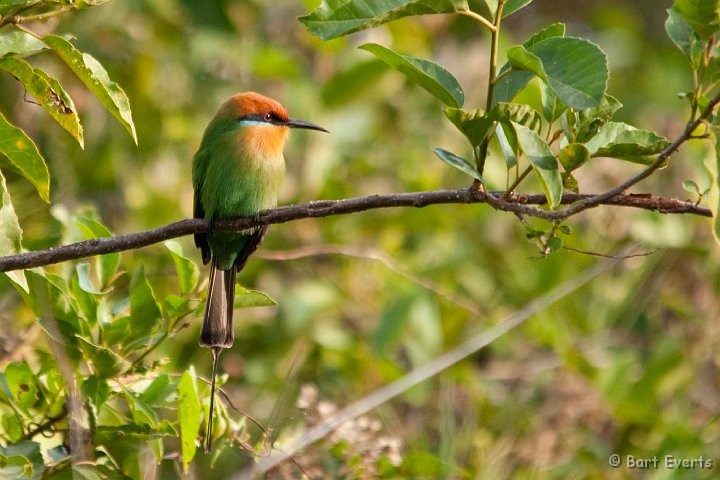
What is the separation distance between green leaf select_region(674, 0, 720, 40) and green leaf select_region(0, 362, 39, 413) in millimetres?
1420

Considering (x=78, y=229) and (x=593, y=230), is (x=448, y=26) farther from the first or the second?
(x=78, y=229)

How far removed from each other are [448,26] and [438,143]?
0.98 metres

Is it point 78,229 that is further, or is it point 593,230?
point 593,230

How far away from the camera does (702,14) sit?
1.53 m

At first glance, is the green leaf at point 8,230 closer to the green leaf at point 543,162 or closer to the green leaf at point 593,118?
the green leaf at point 543,162

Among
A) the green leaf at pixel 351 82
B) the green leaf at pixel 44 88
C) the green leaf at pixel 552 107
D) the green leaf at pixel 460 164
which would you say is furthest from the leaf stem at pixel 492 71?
the green leaf at pixel 351 82

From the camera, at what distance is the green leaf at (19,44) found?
183 cm

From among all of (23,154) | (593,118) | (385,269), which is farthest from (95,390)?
(385,269)

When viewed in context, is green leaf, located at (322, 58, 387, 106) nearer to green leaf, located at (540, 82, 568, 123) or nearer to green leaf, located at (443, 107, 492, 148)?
green leaf, located at (540, 82, 568, 123)

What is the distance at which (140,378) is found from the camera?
208 centimetres

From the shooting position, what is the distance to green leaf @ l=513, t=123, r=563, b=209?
1.63 m

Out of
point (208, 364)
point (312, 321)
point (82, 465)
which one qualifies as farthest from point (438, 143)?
point (82, 465)

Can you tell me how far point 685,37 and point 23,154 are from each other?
121cm

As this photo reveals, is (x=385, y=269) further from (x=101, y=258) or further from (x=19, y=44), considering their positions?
(x=19, y=44)
